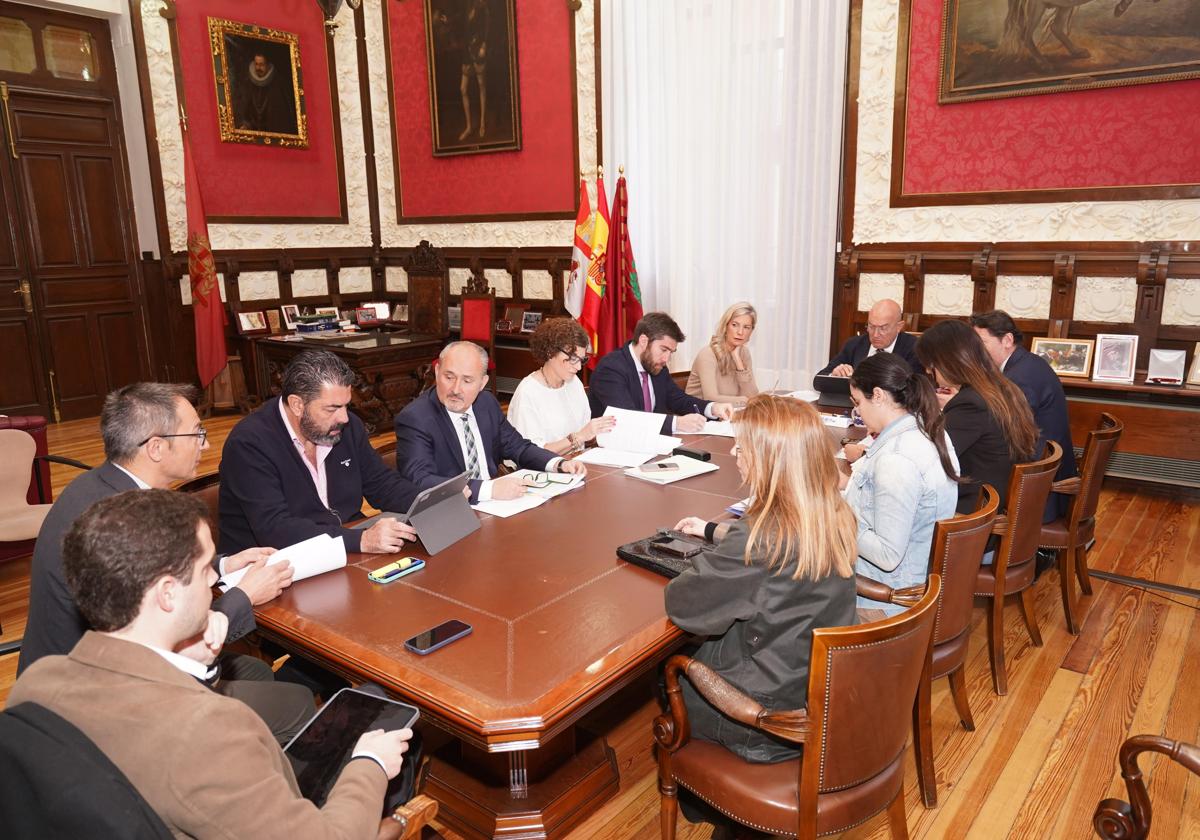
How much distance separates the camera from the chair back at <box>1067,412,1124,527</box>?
304cm

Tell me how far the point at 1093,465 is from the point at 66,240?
310 inches

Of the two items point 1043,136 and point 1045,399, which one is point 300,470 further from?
point 1043,136

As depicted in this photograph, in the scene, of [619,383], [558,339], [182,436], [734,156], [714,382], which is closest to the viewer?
[182,436]

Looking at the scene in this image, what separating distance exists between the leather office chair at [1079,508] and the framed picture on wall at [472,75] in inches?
229

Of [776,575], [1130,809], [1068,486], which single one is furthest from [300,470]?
[1068,486]

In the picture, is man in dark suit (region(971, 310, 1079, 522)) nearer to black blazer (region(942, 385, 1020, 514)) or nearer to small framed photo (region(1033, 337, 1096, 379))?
black blazer (region(942, 385, 1020, 514))

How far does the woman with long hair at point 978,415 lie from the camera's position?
9.27ft

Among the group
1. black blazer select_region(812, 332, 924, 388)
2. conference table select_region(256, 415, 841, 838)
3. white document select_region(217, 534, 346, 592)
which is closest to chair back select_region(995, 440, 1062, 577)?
conference table select_region(256, 415, 841, 838)

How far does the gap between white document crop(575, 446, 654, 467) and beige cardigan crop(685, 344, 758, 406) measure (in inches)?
52.4

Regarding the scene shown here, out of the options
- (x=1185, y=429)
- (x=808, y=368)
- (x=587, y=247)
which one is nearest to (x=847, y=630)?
(x=1185, y=429)

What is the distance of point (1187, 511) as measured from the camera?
4645 mm

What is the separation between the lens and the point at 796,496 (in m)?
1.72

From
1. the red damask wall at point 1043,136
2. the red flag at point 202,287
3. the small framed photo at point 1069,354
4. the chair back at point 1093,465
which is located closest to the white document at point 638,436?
the chair back at point 1093,465

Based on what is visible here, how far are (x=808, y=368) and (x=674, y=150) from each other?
2139mm
